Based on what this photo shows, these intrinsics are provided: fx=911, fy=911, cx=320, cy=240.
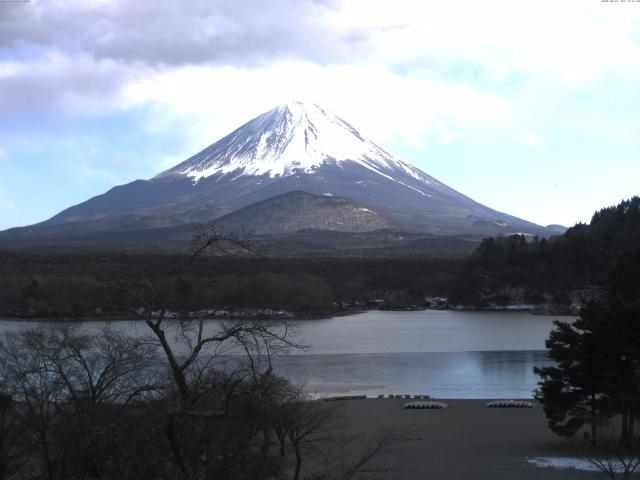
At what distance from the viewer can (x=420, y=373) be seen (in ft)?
87.9

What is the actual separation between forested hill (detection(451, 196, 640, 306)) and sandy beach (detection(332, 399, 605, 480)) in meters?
43.1

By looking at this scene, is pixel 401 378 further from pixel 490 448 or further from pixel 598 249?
pixel 598 249

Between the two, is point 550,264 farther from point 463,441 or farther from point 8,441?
point 8,441

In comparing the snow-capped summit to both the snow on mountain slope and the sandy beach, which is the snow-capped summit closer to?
the snow on mountain slope

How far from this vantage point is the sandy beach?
12593 millimetres

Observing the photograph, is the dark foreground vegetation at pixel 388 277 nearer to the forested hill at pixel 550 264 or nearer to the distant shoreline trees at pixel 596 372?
the forested hill at pixel 550 264

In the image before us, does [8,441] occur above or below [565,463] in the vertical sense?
above

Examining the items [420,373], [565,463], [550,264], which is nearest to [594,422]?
[565,463]

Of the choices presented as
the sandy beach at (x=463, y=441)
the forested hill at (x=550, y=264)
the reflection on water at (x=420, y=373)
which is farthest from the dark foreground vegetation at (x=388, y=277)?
the sandy beach at (x=463, y=441)

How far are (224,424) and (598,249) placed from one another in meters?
59.9

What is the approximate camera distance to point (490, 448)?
14.6 meters

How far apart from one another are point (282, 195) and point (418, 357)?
90061 mm

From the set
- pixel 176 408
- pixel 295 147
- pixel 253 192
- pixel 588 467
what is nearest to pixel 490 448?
pixel 588 467

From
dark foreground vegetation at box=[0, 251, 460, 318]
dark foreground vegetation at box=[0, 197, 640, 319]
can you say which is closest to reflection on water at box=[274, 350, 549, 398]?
dark foreground vegetation at box=[0, 251, 460, 318]
